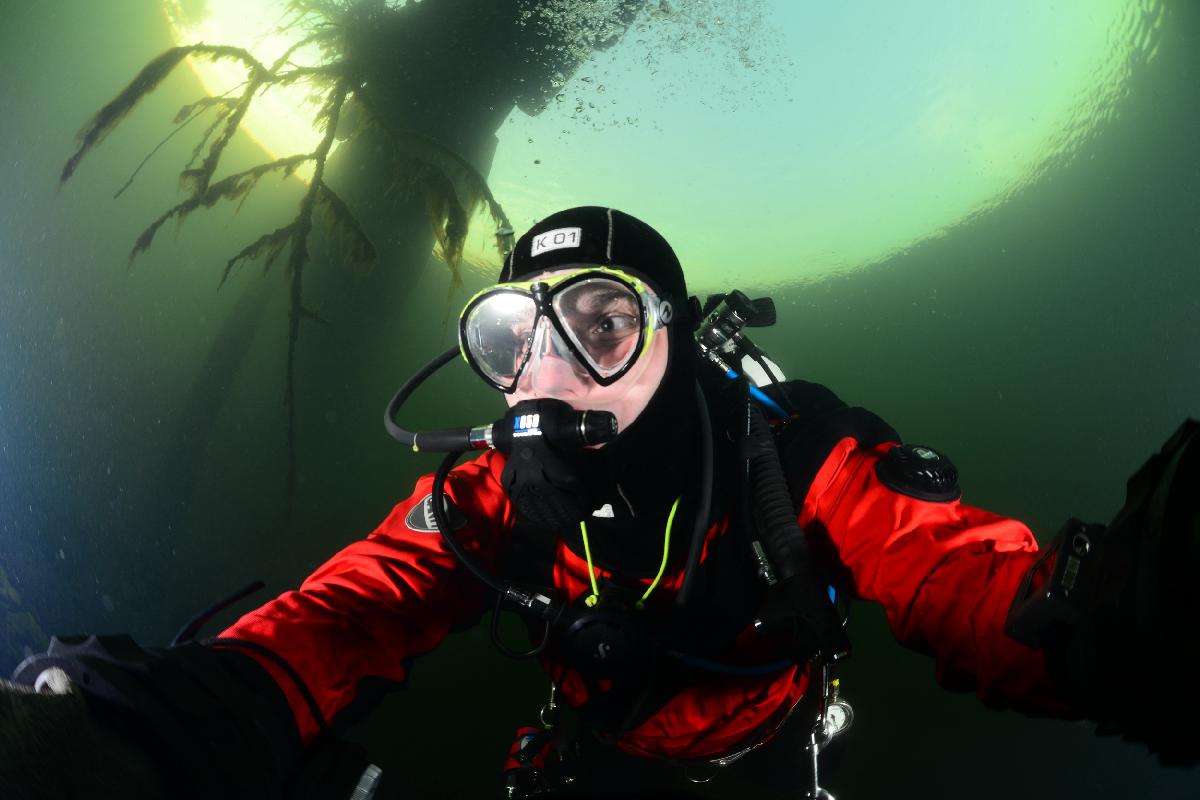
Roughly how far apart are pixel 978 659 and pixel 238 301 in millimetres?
9719

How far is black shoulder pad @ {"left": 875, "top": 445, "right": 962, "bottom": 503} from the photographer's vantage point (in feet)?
5.12

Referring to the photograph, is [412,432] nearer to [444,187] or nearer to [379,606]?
[379,606]

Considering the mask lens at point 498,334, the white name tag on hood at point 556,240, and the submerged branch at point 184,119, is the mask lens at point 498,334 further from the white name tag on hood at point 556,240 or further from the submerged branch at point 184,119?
the submerged branch at point 184,119

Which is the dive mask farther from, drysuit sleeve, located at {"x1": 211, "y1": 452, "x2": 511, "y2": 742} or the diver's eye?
drysuit sleeve, located at {"x1": 211, "y1": 452, "x2": 511, "y2": 742}

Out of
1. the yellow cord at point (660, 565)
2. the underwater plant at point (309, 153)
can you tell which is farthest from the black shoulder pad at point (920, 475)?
the underwater plant at point (309, 153)

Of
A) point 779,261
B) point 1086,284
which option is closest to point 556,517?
point 779,261

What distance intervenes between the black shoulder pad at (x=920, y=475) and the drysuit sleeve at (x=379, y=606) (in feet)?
5.48

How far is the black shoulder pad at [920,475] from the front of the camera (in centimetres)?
156

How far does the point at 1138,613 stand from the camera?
762 millimetres

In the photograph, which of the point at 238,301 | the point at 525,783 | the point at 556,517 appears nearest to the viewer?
the point at 556,517

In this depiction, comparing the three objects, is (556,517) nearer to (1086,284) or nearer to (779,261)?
(779,261)

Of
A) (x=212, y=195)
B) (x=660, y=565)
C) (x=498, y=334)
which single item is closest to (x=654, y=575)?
(x=660, y=565)

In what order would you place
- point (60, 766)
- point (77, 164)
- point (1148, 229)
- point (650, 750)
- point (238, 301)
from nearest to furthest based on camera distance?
point (60, 766), point (650, 750), point (77, 164), point (238, 301), point (1148, 229)

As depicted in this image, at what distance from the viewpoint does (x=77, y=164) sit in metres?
6.32
